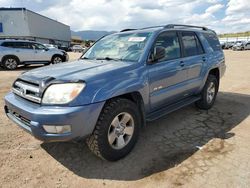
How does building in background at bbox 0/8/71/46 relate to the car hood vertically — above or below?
above

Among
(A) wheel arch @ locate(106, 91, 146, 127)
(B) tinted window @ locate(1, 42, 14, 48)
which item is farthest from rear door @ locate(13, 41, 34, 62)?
(A) wheel arch @ locate(106, 91, 146, 127)

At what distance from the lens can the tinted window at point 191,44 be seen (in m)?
4.86

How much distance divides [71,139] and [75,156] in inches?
30.6

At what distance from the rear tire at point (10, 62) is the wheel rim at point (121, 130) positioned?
39.0 ft

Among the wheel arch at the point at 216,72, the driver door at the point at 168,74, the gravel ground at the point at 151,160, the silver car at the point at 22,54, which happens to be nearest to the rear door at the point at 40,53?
the silver car at the point at 22,54

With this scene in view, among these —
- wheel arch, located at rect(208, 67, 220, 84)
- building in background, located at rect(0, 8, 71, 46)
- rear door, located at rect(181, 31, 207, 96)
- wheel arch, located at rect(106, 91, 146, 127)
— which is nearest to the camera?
wheel arch, located at rect(106, 91, 146, 127)

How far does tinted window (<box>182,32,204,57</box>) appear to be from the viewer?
486 cm

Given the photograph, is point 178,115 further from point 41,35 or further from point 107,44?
point 41,35

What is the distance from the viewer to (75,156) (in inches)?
143

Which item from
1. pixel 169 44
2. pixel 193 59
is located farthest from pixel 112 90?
pixel 193 59

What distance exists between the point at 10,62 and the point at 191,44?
37.1 ft

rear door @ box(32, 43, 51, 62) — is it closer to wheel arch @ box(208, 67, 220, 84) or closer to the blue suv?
the blue suv

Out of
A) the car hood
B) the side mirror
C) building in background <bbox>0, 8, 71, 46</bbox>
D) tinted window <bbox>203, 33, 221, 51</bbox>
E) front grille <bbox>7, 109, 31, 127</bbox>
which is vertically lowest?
front grille <bbox>7, 109, 31, 127</bbox>

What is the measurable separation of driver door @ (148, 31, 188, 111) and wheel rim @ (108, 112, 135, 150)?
58cm
